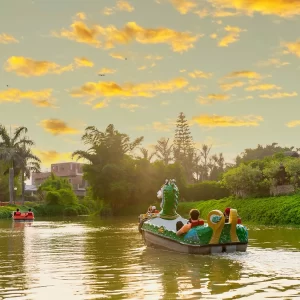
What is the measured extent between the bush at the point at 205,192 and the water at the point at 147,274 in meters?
58.5

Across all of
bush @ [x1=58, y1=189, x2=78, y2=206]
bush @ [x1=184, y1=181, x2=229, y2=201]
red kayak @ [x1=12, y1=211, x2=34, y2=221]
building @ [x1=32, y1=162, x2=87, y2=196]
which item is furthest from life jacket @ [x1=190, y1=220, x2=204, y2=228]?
building @ [x1=32, y1=162, x2=87, y2=196]

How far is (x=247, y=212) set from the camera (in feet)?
132

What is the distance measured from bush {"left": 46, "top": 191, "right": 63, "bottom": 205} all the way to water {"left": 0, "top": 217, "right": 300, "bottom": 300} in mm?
61348

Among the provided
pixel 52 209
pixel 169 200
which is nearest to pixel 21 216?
pixel 52 209

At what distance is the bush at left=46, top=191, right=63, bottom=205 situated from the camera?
79963mm

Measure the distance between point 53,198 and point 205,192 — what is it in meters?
24.8

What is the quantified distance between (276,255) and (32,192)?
119 m

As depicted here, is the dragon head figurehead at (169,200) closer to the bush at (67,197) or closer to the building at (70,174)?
the bush at (67,197)

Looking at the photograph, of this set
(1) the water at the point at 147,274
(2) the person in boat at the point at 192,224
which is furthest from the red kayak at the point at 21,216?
(2) the person in boat at the point at 192,224

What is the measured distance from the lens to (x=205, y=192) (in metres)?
78.2

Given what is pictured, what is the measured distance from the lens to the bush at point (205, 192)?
7756 centimetres

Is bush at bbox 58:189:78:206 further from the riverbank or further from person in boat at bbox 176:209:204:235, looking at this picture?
person in boat at bbox 176:209:204:235

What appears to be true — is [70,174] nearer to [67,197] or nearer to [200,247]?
[67,197]

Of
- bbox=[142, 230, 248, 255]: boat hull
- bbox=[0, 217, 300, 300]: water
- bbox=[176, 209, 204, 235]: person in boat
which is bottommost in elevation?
bbox=[0, 217, 300, 300]: water
